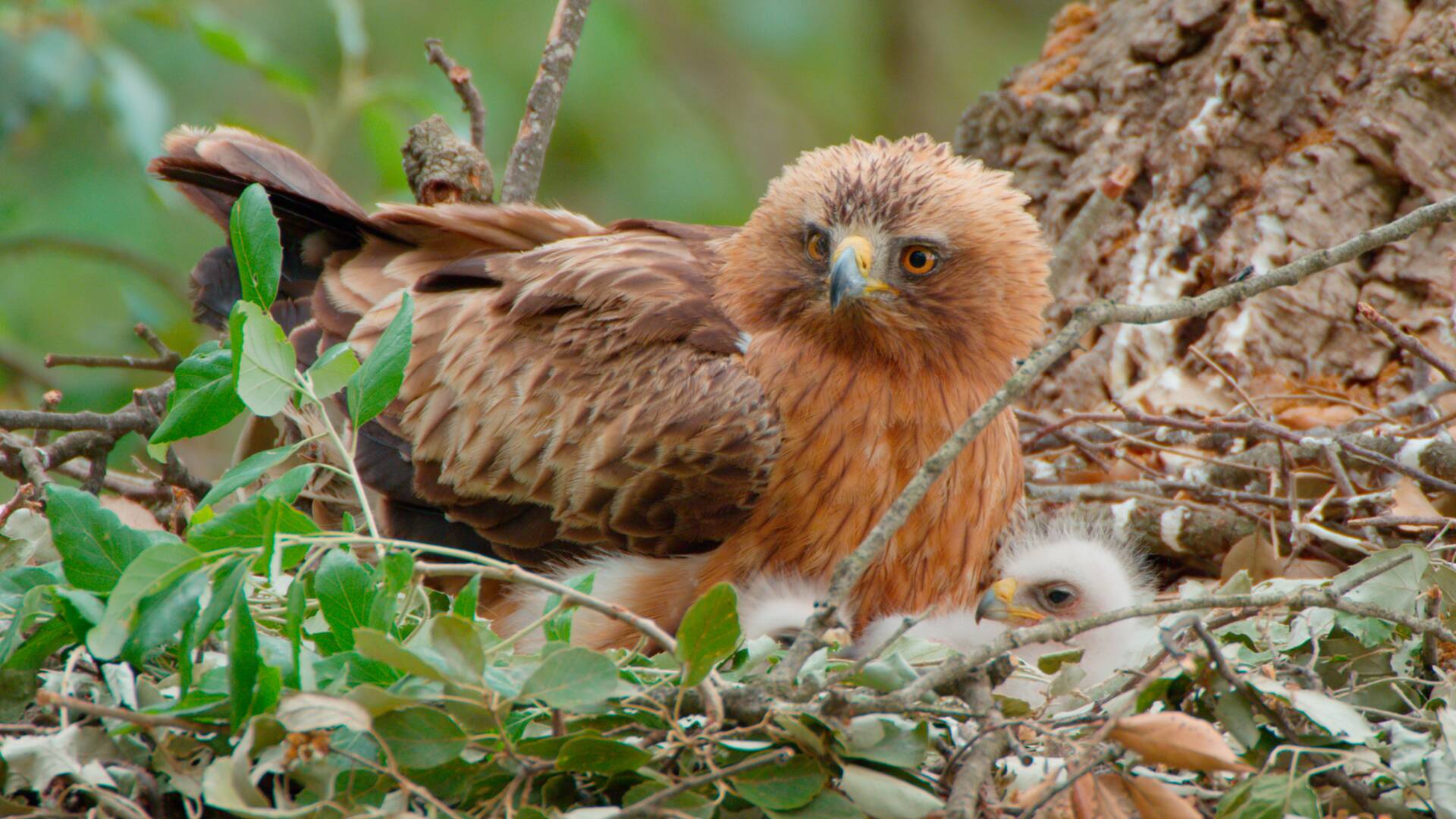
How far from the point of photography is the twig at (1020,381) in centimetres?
217

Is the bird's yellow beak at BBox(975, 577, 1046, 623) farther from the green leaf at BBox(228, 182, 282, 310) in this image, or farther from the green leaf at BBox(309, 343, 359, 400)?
the green leaf at BBox(228, 182, 282, 310)

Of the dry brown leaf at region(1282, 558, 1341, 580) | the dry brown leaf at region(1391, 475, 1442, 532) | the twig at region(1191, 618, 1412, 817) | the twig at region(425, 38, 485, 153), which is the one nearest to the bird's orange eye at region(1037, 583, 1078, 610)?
the dry brown leaf at region(1282, 558, 1341, 580)

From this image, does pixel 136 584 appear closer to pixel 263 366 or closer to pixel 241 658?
pixel 241 658

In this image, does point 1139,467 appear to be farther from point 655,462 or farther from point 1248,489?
point 655,462

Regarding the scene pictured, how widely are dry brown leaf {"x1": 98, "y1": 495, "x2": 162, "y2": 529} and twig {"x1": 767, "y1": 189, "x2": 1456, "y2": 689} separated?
228 cm

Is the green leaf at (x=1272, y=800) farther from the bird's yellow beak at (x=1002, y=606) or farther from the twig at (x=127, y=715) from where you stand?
the twig at (x=127, y=715)

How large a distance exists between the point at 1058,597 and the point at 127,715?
252 cm

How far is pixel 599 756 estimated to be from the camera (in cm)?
221

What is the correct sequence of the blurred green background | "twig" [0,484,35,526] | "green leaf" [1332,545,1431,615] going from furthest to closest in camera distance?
the blurred green background < "twig" [0,484,35,526] < "green leaf" [1332,545,1431,615]

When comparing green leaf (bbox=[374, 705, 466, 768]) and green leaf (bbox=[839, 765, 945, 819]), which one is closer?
green leaf (bbox=[374, 705, 466, 768])

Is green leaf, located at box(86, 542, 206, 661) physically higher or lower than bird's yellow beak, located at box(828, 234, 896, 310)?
lower

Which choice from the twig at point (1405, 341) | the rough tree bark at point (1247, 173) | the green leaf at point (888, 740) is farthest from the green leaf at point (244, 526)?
the rough tree bark at point (1247, 173)

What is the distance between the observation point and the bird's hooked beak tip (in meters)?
3.45

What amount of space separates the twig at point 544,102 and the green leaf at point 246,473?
7.27ft
